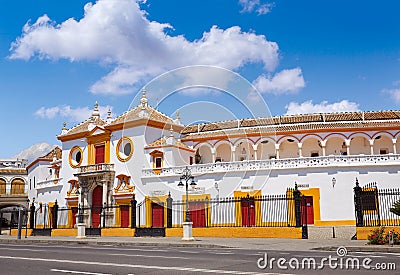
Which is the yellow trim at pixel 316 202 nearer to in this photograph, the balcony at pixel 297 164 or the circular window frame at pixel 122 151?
the balcony at pixel 297 164

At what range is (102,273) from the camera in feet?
32.1

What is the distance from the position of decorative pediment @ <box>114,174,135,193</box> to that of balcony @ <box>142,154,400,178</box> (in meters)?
3.51

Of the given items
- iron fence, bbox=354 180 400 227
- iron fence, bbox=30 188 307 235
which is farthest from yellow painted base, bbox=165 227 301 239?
iron fence, bbox=354 180 400 227

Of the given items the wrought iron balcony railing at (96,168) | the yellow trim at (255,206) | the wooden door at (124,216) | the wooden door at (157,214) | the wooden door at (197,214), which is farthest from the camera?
the wrought iron balcony railing at (96,168)

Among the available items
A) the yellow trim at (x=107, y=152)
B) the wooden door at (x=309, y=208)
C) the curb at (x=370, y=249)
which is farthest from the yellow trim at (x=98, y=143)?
the curb at (x=370, y=249)

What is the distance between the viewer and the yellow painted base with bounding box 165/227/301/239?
23.8 meters

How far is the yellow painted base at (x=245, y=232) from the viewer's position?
2382cm

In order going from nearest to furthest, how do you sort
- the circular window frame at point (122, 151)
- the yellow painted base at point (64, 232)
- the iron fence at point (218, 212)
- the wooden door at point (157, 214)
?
the iron fence at point (218, 212) → the yellow painted base at point (64, 232) → the wooden door at point (157, 214) → the circular window frame at point (122, 151)

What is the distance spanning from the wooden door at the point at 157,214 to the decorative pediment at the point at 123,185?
2.59 m

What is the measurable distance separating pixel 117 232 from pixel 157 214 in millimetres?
5426

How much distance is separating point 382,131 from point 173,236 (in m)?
18.2

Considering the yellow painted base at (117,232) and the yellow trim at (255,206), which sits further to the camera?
the yellow trim at (255,206)

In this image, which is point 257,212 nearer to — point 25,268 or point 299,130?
point 299,130

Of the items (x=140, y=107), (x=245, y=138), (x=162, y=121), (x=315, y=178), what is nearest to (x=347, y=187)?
(x=315, y=178)
